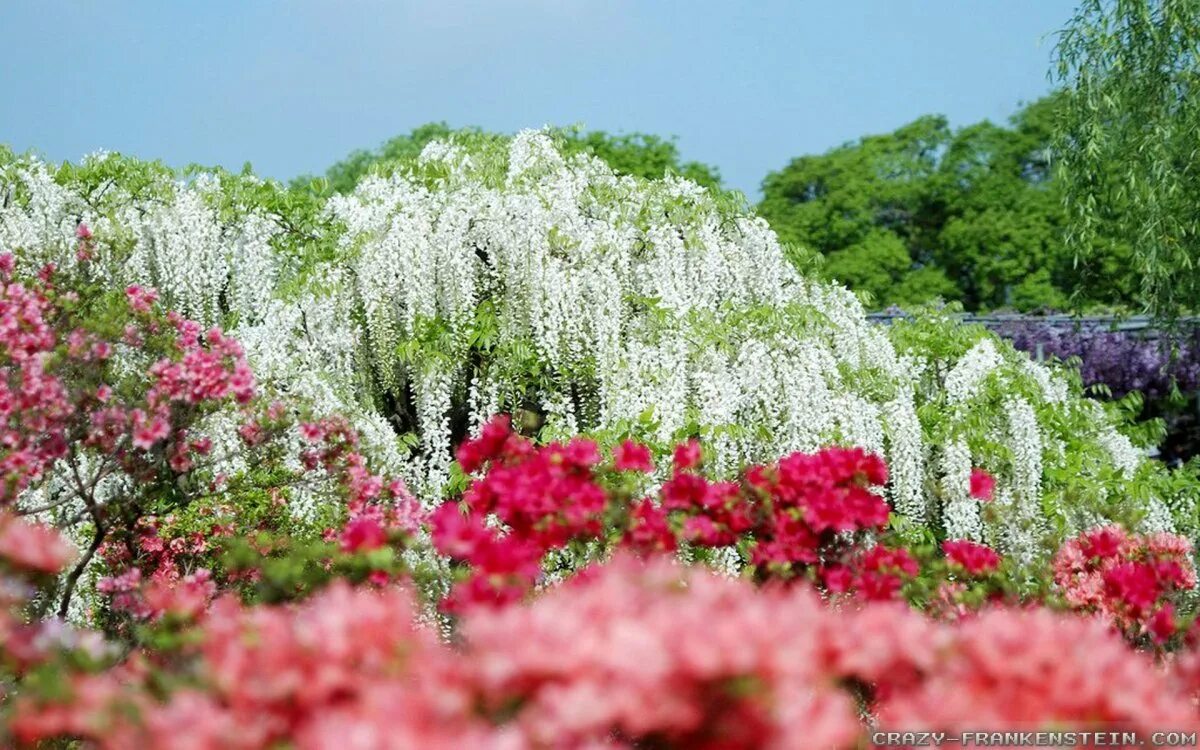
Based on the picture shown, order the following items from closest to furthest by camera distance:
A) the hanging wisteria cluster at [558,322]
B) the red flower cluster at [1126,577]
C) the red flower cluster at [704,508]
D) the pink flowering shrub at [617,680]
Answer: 1. the pink flowering shrub at [617,680]
2. the red flower cluster at [704,508]
3. the red flower cluster at [1126,577]
4. the hanging wisteria cluster at [558,322]

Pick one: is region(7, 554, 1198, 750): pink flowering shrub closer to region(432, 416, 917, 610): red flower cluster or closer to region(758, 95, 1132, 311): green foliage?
region(432, 416, 917, 610): red flower cluster

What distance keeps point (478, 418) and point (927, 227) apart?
33.6 metres

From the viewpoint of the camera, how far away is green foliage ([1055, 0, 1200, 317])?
10930 mm

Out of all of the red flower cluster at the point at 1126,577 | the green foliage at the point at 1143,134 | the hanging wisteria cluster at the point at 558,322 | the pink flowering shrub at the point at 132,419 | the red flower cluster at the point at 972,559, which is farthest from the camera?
the green foliage at the point at 1143,134

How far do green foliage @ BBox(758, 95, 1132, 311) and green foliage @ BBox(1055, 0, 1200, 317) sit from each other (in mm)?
22210

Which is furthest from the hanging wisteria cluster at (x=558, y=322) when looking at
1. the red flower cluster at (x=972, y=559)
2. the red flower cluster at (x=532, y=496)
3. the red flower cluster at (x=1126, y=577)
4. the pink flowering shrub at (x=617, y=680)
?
the pink flowering shrub at (x=617, y=680)

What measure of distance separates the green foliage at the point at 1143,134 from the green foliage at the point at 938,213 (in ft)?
72.9

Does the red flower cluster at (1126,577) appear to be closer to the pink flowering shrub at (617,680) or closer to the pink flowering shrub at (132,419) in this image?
the pink flowering shrub at (617,680)

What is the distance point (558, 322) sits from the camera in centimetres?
764

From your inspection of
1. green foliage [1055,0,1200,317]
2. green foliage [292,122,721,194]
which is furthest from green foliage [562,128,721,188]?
green foliage [1055,0,1200,317]

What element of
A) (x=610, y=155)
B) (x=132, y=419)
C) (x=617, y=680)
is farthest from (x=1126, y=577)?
A: (x=610, y=155)

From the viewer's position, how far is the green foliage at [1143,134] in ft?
35.9

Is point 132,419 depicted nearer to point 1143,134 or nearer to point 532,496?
point 532,496

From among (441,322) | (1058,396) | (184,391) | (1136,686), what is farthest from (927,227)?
(1136,686)
